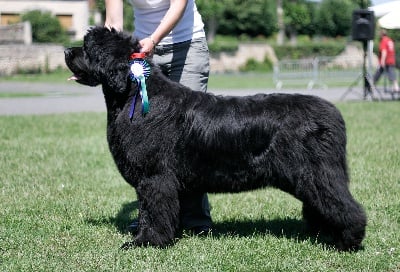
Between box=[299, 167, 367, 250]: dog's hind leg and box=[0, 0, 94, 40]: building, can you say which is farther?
→ box=[0, 0, 94, 40]: building

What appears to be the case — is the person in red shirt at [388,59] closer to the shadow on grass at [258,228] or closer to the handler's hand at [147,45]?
the shadow on grass at [258,228]

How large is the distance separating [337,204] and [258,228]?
1092mm

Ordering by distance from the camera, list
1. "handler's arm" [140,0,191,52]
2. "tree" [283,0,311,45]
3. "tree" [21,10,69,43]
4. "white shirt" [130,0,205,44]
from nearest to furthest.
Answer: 1. "handler's arm" [140,0,191,52]
2. "white shirt" [130,0,205,44]
3. "tree" [21,10,69,43]
4. "tree" [283,0,311,45]

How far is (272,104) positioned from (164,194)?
1117 millimetres

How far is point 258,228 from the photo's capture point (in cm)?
541

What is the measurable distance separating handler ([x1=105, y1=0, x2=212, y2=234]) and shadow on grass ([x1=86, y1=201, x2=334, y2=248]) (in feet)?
0.58

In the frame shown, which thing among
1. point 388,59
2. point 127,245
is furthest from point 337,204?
point 388,59

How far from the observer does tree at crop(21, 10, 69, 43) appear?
39812 millimetres

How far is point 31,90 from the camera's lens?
78.0ft

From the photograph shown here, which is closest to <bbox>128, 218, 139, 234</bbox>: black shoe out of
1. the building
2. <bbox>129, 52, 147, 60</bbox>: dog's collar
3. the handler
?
the handler

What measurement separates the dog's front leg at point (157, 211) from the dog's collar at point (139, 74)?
0.58 m

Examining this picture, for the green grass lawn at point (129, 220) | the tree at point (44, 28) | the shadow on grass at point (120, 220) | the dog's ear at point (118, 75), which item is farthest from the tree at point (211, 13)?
the dog's ear at point (118, 75)

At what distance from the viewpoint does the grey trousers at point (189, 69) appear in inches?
213

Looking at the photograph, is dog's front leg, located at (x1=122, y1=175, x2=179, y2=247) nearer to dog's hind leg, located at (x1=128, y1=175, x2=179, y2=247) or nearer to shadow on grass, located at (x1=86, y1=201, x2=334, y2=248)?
dog's hind leg, located at (x1=128, y1=175, x2=179, y2=247)
